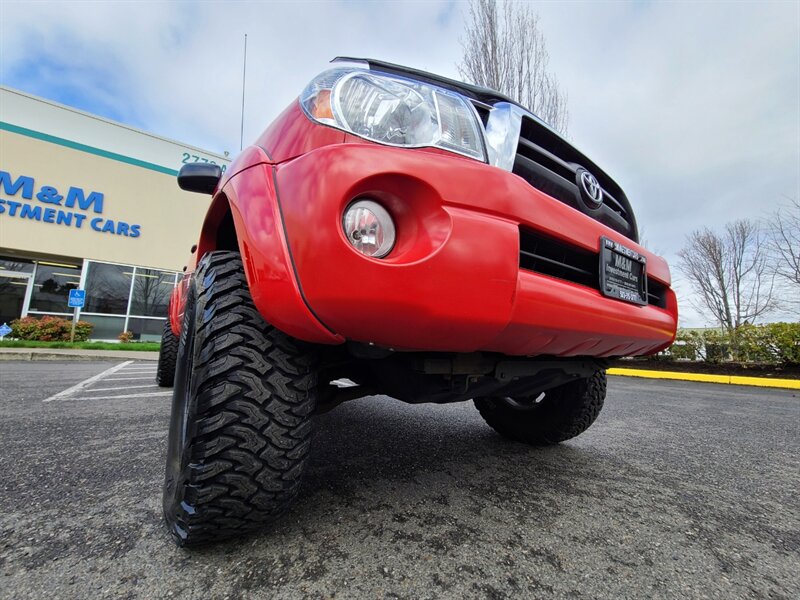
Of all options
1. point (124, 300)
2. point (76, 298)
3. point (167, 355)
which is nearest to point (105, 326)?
point (124, 300)

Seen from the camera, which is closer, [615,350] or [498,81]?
[615,350]

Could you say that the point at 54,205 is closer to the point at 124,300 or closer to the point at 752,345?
the point at 124,300

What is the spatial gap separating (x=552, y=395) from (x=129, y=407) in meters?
3.00

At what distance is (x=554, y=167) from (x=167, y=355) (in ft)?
12.2

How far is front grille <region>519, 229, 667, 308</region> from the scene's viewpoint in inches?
41.7

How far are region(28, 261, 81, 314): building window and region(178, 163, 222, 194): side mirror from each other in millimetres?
14030

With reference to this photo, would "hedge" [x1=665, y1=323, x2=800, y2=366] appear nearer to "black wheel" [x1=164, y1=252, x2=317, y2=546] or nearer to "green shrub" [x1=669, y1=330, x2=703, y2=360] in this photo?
"green shrub" [x1=669, y1=330, x2=703, y2=360]

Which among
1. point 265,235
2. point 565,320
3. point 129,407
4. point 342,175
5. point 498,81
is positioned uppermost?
point 498,81

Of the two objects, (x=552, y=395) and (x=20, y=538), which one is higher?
(x=552, y=395)

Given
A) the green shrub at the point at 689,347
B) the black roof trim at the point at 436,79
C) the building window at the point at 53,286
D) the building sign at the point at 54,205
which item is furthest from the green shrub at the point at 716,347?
the building window at the point at 53,286

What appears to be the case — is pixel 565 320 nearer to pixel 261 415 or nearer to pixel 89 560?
pixel 261 415

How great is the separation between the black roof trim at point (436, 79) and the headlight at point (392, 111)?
0.31ft

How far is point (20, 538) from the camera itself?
39.5 inches

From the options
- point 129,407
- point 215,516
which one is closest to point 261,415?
point 215,516
